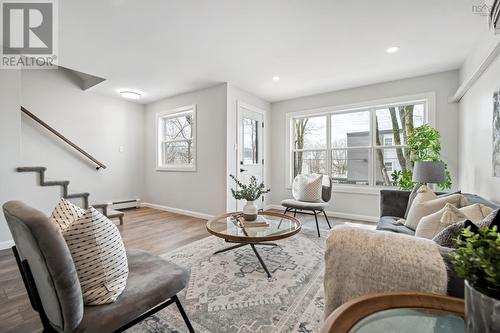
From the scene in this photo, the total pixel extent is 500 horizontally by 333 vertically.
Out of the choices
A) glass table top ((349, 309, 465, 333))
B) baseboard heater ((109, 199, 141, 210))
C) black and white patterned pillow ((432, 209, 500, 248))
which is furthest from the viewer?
baseboard heater ((109, 199, 141, 210))

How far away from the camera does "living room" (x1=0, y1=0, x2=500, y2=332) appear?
3.01 feet

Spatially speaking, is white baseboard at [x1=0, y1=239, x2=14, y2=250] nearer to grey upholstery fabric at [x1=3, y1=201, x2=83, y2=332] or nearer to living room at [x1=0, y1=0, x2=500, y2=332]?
A: living room at [x1=0, y1=0, x2=500, y2=332]

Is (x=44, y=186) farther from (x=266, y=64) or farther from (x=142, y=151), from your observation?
(x=266, y=64)

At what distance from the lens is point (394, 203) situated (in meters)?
2.58

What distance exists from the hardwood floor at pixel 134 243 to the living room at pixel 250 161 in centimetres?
2

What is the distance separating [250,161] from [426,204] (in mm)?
3060

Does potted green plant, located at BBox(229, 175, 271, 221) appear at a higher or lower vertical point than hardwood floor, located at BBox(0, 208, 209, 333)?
higher

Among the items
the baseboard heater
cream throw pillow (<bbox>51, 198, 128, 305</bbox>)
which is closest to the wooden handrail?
the baseboard heater

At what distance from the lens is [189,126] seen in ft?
15.5

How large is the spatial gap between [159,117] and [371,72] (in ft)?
13.7

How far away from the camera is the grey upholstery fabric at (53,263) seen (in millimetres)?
767

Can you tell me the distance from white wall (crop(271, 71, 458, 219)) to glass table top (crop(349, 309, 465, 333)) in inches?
143

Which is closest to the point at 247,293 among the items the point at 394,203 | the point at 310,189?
the point at 394,203

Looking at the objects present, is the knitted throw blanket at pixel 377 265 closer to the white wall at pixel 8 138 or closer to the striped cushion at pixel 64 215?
the striped cushion at pixel 64 215
